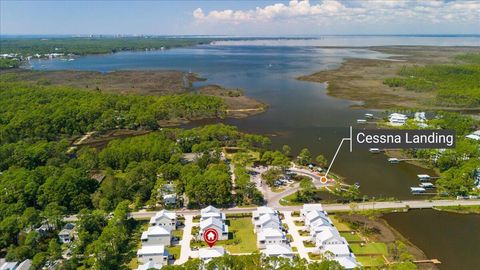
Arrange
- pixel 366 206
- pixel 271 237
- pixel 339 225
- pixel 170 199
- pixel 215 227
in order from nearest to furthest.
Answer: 1. pixel 271 237
2. pixel 215 227
3. pixel 339 225
4. pixel 366 206
5. pixel 170 199

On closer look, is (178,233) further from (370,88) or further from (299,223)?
(370,88)

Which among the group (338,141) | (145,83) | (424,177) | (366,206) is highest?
(145,83)

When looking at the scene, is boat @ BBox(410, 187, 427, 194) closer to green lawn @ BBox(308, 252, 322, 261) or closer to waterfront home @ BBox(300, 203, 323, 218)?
waterfront home @ BBox(300, 203, 323, 218)

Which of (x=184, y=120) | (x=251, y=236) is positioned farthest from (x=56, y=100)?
(x=251, y=236)

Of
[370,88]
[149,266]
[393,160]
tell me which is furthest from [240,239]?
[370,88]

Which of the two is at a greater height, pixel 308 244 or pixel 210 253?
pixel 210 253

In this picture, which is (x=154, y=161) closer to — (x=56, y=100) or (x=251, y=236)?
(x=251, y=236)

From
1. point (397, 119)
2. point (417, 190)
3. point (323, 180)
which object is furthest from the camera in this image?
point (397, 119)
